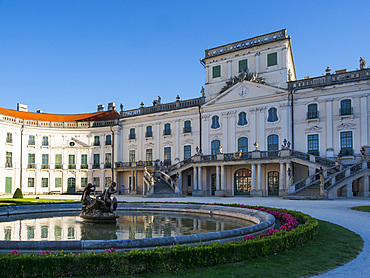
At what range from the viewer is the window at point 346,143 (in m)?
32.6

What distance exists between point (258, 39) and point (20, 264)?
37112mm

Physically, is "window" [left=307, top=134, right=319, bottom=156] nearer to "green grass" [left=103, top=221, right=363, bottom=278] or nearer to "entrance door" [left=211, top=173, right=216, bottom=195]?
"entrance door" [left=211, top=173, right=216, bottom=195]

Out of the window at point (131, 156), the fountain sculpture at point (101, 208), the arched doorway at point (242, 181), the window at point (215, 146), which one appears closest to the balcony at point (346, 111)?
the arched doorway at point (242, 181)

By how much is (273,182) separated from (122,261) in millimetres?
30899

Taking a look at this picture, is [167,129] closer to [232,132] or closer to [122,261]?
[232,132]

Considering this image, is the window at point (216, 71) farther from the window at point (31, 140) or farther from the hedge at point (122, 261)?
the hedge at point (122, 261)

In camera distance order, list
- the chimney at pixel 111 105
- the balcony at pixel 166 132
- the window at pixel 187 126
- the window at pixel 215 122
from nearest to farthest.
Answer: the window at pixel 215 122, the window at pixel 187 126, the balcony at pixel 166 132, the chimney at pixel 111 105

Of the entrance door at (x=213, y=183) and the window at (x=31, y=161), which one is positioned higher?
the window at (x=31, y=161)

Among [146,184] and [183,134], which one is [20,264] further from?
[183,134]

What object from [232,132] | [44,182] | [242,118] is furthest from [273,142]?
[44,182]

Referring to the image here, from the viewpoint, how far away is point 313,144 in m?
34.8

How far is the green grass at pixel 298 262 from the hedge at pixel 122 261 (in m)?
0.19

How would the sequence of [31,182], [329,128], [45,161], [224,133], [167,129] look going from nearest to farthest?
1. [329,128]
2. [224,133]
3. [167,129]
4. [31,182]
5. [45,161]

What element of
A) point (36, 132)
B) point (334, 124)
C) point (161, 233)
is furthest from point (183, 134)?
point (161, 233)
